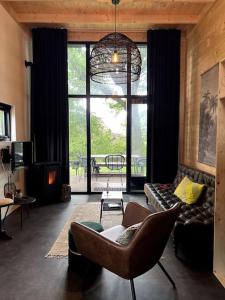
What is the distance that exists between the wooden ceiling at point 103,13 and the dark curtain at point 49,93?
467 millimetres

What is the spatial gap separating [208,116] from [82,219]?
110 inches

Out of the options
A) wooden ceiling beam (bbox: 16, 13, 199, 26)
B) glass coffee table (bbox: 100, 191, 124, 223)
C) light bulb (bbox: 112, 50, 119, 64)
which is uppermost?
wooden ceiling beam (bbox: 16, 13, 199, 26)

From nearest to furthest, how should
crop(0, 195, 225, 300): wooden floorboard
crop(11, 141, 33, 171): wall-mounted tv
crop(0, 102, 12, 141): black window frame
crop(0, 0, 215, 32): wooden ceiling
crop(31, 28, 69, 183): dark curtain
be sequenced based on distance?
crop(0, 195, 225, 300): wooden floorboard
crop(11, 141, 33, 171): wall-mounted tv
crop(0, 102, 12, 141): black window frame
crop(0, 0, 215, 32): wooden ceiling
crop(31, 28, 69, 183): dark curtain

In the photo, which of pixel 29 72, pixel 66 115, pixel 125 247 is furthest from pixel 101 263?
pixel 29 72

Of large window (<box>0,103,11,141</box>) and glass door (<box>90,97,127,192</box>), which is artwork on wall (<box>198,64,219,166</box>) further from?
large window (<box>0,103,11,141</box>)

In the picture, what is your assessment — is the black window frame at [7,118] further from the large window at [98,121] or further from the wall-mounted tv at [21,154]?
the large window at [98,121]

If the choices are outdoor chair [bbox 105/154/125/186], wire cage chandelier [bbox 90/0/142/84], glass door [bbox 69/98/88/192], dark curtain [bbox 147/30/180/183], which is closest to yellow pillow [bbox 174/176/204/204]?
dark curtain [bbox 147/30/180/183]

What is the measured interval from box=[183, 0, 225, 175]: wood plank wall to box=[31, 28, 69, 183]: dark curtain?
277cm

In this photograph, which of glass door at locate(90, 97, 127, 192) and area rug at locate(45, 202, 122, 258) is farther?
glass door at locate(90, 97, 127, 192)

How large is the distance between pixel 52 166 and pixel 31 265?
110 inches

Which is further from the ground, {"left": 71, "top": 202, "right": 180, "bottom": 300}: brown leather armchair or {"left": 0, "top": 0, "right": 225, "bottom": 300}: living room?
{"left": 0, "top": 0, "right": 225, "bottom": 300}: living room

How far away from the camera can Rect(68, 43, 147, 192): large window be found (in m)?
6.05

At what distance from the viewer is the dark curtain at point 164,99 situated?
5672mm

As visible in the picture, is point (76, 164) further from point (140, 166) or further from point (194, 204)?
point (194, 204)
